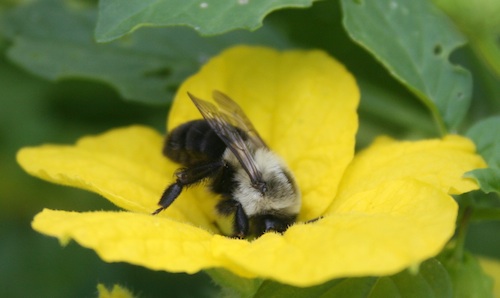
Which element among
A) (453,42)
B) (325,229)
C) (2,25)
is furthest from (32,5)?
(325,229)

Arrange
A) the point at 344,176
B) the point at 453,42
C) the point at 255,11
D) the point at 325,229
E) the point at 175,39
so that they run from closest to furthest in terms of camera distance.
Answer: the point at 325,229 < the point at 255,11 < the point at 344,176 < the point at 453,42 < the point at 175,39

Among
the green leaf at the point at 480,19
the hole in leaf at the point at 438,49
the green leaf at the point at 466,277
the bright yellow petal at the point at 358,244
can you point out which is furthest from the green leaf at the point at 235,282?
the green leaf at the point at 480,19

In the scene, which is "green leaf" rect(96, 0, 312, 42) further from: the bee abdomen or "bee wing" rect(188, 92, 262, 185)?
the bee abdomen

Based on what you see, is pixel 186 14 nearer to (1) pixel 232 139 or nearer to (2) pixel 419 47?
(1) pixel 232 139

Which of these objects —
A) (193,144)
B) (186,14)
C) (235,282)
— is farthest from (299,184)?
(186,14)

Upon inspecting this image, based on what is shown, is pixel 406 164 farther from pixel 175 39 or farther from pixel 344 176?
pixel 175 39

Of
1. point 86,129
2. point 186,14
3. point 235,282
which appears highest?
point 186,14
